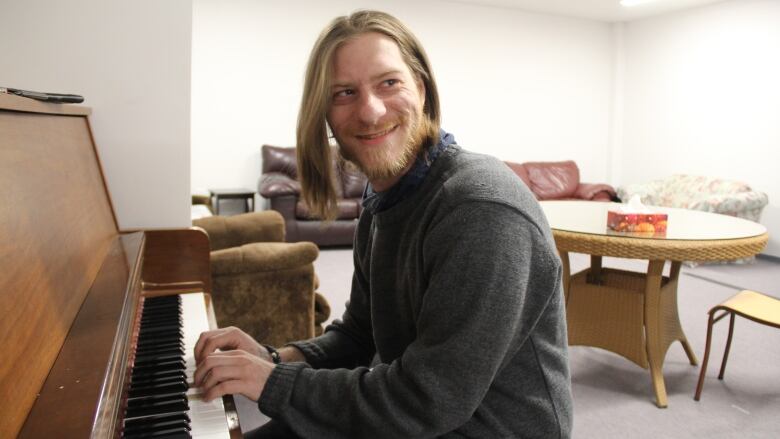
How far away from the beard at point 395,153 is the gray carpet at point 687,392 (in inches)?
62.9

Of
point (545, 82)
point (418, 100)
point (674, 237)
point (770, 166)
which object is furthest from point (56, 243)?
point (545, 82)

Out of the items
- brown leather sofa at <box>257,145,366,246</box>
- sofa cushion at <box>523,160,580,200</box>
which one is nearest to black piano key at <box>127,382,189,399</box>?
brown leather sofa at <box>257,145,366,246</box>

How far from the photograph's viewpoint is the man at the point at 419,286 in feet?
2.81

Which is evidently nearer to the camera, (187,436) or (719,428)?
(187,436)

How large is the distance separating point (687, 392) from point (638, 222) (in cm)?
89

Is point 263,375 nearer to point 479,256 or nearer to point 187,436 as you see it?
point 187,436

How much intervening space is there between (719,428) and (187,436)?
7.69 feet

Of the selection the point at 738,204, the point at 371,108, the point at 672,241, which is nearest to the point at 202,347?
the point at 371,108

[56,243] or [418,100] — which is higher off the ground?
[418,100]

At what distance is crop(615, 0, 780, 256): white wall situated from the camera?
19.3ft

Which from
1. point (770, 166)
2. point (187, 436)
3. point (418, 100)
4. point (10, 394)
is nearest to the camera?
point (10, 394)

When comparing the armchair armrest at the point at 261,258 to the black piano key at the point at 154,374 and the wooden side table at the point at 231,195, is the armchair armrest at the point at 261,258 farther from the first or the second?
the wooden side table at the point at 231,195

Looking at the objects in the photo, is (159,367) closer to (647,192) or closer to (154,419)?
(154,419)

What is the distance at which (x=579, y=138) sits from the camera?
798cm
